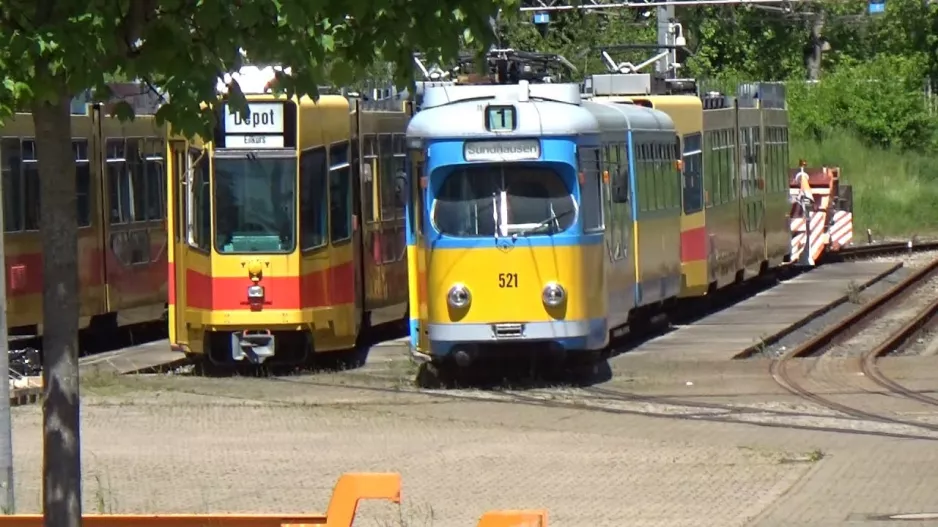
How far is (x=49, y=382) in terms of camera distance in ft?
21.5

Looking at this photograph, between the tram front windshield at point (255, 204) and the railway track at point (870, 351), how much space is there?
4987mm

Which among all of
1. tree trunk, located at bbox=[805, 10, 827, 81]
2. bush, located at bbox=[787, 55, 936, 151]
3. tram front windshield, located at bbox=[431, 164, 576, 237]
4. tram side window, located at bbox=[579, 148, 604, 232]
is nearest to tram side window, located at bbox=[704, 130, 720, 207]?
tram side window, located at bbox=[579, 148, 604, 232]

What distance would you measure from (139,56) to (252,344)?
499 inches

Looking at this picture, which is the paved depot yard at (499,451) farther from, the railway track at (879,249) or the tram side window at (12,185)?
the railway track at (879,249)

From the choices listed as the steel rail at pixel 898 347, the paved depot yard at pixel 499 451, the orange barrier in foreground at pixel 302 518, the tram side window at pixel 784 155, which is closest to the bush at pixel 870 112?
the tram side window at pixel 784 155

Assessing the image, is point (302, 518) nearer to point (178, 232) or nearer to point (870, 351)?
point (178, 232)

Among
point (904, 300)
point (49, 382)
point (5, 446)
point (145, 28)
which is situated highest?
point (145, 28)

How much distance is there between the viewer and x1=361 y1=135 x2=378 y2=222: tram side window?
20.7m

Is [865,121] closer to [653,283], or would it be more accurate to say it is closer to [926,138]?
[926,138]

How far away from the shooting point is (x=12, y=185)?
19.5 meters

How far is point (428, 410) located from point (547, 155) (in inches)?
102

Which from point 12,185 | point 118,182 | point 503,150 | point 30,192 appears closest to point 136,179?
point 118,182

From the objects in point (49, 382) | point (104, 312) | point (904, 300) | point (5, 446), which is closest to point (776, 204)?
point (904, 300)

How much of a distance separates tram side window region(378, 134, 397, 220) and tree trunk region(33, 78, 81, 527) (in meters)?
14.9
